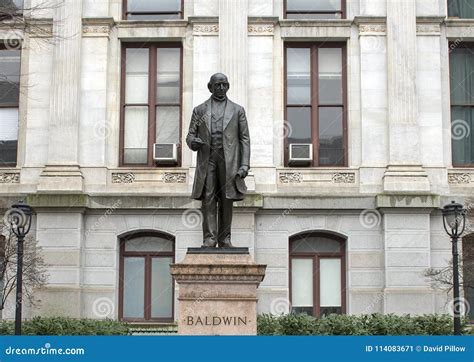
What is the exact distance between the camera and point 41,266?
25859 millimetres

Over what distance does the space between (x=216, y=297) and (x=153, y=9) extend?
15046 millimetres

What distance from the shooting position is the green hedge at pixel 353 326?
21.7 meters

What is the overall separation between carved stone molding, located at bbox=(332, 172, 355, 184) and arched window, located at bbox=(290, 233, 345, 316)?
5.41 ft

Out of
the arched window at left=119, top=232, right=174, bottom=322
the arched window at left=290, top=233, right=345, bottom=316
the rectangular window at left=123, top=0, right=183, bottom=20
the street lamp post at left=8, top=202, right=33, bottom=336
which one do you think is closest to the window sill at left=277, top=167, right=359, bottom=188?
the arched window at left=290, top=233, right=345, bottom=316

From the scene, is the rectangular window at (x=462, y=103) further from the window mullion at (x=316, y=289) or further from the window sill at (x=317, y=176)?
the window mullion at (x=316, y=289)

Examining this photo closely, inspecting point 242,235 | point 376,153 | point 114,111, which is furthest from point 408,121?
point 114,111

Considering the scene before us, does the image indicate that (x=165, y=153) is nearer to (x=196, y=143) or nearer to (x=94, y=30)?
(x=94, y=30)

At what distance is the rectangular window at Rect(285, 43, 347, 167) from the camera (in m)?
28.0

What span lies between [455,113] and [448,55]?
1.77 m

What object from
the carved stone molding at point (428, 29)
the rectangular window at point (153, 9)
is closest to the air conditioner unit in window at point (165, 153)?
the rectangular window at point (153, 9)

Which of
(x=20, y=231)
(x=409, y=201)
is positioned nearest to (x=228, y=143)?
(x=20, y=231)

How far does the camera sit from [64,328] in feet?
75.4

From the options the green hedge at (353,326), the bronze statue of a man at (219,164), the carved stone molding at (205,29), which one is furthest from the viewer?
the carved stone molding at (205,29)

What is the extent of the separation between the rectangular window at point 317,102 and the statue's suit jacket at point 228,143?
35.8 feet
